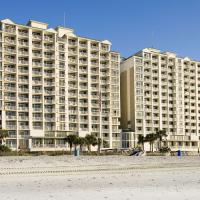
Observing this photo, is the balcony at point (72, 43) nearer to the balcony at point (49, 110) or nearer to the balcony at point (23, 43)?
the balcony at point (23, 43)

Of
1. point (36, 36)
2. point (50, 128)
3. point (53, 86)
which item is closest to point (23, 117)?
point (50, 128)

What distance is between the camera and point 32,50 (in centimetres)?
11475

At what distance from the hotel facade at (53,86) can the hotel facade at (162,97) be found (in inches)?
288

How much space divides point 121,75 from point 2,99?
46.7 metres

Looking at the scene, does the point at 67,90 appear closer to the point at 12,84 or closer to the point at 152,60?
the point at 12,84

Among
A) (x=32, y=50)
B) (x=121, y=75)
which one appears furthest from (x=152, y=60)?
(x=32, y=50)

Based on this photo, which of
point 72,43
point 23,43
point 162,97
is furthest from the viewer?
point 162,97

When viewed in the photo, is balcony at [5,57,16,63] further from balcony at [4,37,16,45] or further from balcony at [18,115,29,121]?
balcony at [18,115,29,121]

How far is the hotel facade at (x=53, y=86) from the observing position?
110 metres

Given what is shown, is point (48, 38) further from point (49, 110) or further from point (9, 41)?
point (49, 110)

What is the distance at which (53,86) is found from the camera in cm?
11550

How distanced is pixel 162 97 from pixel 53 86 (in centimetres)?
4126

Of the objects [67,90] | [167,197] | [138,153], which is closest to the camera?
[167,197]

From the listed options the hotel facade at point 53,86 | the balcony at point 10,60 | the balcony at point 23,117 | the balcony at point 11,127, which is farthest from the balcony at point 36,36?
the balcony at point 11,127
